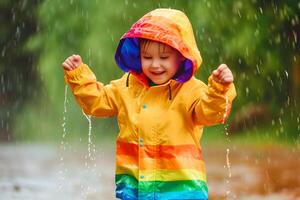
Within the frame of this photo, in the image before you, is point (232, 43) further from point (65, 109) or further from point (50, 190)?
point (50, 190)

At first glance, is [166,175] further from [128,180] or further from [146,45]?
[146,45]

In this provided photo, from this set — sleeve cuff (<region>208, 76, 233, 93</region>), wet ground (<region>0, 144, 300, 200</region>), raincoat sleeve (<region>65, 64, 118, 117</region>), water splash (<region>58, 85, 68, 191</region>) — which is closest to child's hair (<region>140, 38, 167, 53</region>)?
raincoat sleeve (<region>65, 64, 118, 117</region>)

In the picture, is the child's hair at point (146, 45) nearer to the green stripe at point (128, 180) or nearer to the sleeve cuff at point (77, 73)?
the sleeve cuff at point (77, 73)

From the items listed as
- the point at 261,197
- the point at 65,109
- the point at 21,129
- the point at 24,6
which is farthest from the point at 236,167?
the point at 24,6

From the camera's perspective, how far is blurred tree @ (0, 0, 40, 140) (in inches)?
563

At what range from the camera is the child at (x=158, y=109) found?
388 centimetres

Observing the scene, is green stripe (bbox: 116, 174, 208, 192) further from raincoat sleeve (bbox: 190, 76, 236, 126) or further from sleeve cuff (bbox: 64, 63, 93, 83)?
sleeve cuff (bbox: 64, 63, 93, 83)

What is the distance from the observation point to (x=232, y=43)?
12.0 m

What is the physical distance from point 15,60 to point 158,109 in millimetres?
11182

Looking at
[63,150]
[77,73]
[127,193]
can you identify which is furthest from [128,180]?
[63,150]

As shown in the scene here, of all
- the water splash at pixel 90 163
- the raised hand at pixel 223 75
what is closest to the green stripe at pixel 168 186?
the raised hand at pixel 223 75

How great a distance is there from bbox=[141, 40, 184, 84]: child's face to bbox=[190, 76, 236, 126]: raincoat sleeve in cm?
19

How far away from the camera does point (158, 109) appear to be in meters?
3.94

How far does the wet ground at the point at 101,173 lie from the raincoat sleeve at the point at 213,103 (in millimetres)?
3613
